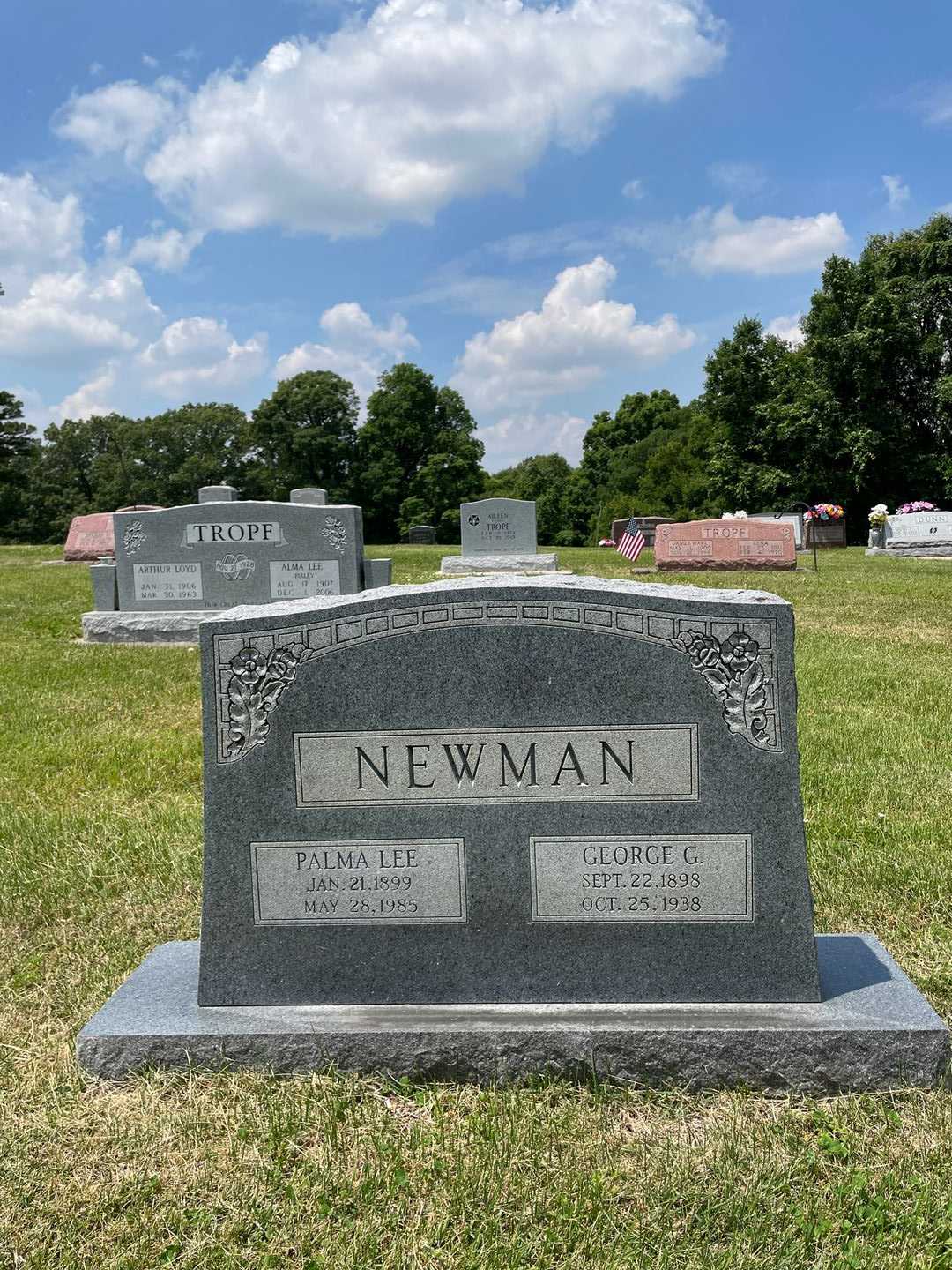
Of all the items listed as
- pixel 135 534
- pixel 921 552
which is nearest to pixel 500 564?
pixel 135 534

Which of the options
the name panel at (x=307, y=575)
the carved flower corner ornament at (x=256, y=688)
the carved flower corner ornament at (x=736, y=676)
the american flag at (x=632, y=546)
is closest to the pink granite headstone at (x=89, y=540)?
the american flag at (x=632, y=546)

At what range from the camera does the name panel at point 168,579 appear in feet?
36.1

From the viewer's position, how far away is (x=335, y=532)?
10.9 m

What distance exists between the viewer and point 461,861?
285 centimetres

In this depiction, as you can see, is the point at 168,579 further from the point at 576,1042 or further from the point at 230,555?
the point at 576,1042

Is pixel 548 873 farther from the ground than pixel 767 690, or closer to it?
closer to it

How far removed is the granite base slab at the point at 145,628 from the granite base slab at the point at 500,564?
844 cm

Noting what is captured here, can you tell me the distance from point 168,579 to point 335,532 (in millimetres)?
1967

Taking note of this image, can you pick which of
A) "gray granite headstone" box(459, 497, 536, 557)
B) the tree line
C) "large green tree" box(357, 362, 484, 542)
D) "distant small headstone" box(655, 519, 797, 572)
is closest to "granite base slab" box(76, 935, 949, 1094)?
"distant small headstone" box(655, 519, 797, 572)

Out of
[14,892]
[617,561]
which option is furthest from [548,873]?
[617,561]

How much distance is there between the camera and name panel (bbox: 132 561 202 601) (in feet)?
36.1

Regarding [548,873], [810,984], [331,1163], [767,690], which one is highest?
[767,690]

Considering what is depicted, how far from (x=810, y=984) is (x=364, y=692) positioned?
153 cm

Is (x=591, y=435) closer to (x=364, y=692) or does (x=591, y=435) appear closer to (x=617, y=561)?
(x=617, y=561)
